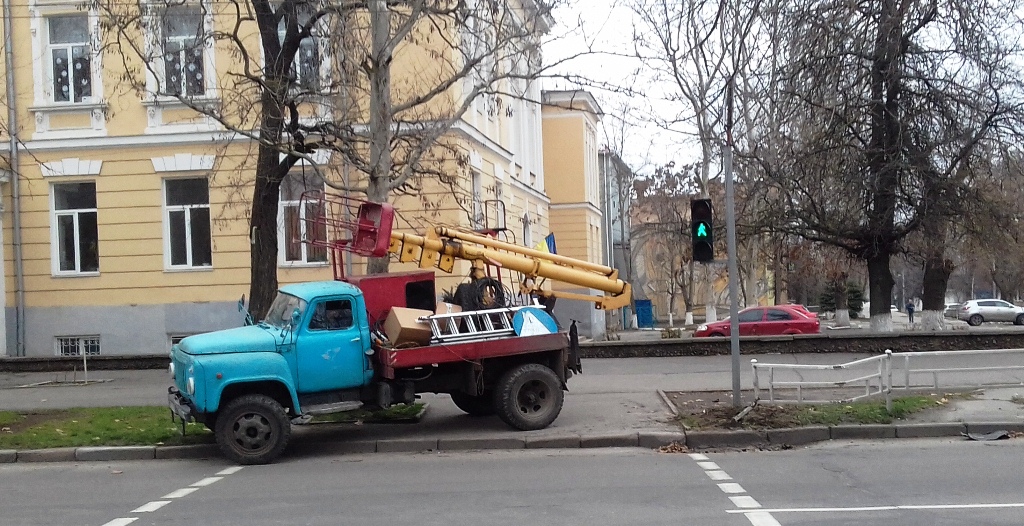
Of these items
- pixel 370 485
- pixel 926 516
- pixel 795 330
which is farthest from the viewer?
pixel 795 330

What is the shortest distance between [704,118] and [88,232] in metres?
18.8

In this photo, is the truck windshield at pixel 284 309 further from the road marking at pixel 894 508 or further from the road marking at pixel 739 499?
the road marking at pixel 894 508

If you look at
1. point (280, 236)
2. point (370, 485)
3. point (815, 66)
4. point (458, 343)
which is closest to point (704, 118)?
point (815, 66)

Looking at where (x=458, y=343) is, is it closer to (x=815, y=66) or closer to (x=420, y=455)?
(x=420, y=455)

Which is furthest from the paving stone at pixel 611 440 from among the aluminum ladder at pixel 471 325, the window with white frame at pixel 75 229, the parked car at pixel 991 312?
the parked car at pixel 991 312

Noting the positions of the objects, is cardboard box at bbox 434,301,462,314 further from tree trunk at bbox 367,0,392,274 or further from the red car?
the red car

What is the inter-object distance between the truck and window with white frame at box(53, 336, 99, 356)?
13.9m

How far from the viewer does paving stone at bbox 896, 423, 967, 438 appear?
12.1 meters

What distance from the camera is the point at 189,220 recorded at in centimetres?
2450

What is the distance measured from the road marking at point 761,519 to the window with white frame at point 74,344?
21164 mm

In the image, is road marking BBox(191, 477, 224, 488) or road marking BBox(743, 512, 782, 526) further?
road marking BBox(191, 477, 224, 488)

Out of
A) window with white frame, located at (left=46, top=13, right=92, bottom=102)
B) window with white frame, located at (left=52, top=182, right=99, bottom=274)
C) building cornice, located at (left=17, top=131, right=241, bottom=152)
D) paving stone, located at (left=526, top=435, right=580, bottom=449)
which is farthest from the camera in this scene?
window with white frame, located at (left=52, top=182, right=99, bottom=274)

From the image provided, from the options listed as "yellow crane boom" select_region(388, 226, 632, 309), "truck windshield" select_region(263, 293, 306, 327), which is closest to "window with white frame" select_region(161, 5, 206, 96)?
"truck windshield" select_region(263, 293, 306, 327)

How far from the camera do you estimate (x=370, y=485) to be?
387 inches
